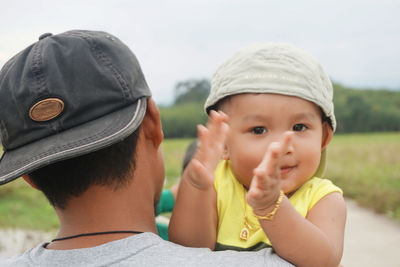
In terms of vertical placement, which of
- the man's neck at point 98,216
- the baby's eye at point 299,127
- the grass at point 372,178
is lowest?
the grass at point 372,178

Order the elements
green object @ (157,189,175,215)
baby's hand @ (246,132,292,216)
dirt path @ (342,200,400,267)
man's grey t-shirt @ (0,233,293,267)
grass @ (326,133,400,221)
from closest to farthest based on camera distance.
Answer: baby's hand @ (246,132,292,216)
man's grey t-shirt @ (0,233,293,267)
green object @ (157,189,175,215)
dirt path @ (342,200,400,267)
grass @ (326,133,400,221)

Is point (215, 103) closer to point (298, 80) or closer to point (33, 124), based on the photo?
point (298, 80)

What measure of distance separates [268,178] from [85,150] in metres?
0.58

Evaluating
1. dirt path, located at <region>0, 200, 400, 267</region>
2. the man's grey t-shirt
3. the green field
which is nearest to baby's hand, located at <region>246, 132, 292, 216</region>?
the man's grey t-shirt

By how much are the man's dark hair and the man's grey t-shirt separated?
0.20 m

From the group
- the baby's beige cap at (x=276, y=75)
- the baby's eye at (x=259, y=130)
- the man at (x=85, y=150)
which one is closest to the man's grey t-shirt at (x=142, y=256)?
the man at (x=85, y=150)

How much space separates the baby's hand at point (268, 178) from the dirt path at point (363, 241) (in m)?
3.77

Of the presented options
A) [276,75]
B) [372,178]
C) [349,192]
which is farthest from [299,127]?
[372,178]

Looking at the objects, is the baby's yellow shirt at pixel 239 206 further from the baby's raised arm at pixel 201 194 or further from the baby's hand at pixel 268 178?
the baby's hand at pixel 268 178

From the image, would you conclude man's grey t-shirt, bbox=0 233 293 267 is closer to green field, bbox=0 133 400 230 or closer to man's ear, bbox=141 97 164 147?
man's ear, bbox=141 97 164 147

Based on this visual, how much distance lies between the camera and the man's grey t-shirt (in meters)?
1.44

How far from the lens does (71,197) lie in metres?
1.58

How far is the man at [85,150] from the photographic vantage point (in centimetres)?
148

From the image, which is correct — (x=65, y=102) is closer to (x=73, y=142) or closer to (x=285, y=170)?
(x=73, y=142)
